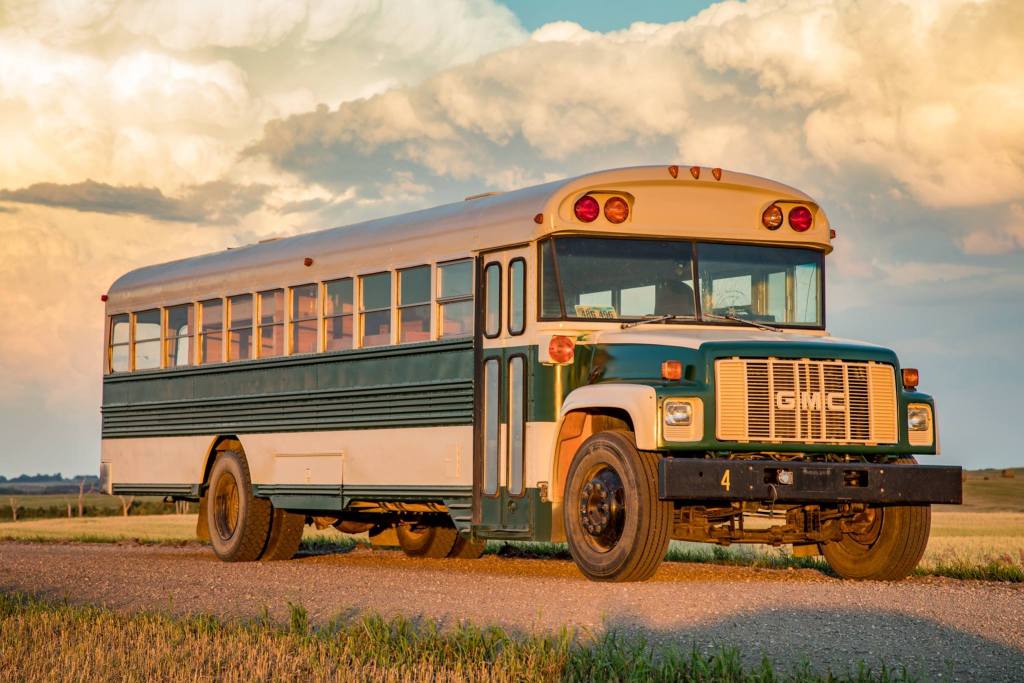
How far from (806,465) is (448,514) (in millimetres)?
4193

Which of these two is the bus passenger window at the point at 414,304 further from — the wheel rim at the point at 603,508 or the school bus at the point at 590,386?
the wheel rim at the point at 603,508

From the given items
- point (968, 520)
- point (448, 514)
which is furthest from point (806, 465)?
point (968, 520)

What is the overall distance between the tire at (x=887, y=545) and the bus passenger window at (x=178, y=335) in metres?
7.94

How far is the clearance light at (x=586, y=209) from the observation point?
1298 centimetres

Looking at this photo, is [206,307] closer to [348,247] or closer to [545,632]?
[348,247]

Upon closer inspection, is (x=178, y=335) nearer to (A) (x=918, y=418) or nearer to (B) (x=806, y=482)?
(B) (x=806, y=482)

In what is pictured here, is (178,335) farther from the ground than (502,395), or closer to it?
farther from the ground

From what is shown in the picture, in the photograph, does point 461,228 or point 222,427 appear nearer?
point 461,228

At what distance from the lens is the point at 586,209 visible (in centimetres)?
1301

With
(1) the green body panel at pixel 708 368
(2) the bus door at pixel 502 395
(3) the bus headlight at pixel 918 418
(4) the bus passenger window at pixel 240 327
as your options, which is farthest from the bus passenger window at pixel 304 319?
(3) the bus headlight at pixel 918 418

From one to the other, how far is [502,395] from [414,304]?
168 cm

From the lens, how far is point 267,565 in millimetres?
16125

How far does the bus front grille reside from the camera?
11.8m

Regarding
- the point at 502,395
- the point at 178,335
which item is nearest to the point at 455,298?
the point at 502,395
